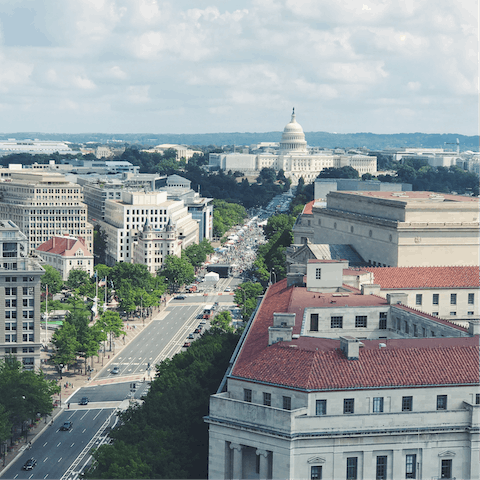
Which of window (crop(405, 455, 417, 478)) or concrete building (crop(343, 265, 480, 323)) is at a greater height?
concrete building (crop(343, 265, 480, 323))

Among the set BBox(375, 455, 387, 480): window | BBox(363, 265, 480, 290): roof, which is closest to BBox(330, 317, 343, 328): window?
BBox(375, 455, 387, 480): window

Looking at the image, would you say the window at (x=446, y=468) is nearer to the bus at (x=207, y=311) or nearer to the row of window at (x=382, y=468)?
the row of window at (x=382, y=468)

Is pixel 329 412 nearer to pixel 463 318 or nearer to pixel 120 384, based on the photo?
pixel 463 318

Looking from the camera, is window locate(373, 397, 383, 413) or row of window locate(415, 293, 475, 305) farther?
row of window locate(415, 293, 475, 305)

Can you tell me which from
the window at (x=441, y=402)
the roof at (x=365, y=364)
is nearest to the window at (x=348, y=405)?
the roof at (x=365, y=364)

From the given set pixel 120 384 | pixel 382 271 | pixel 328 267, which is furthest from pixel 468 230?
pixel 120 384

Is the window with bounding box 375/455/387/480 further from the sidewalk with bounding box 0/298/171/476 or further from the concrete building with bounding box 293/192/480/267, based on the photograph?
the concrete building with bounding box 293/192/480/267
